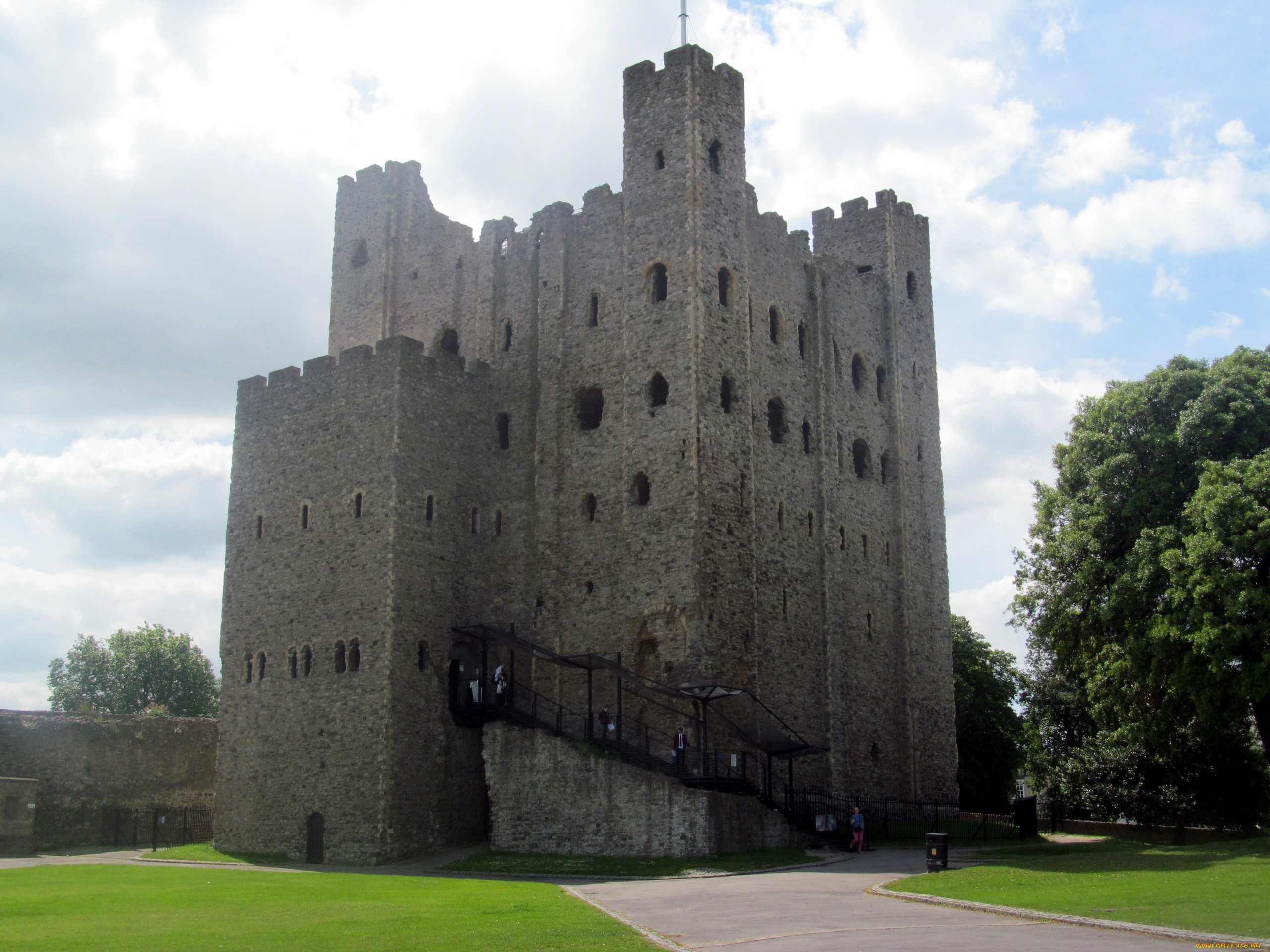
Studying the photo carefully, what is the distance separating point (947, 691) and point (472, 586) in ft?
54.0

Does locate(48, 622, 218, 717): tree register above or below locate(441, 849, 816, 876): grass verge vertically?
above

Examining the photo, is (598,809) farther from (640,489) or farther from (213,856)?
(213,856)

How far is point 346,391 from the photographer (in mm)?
30266

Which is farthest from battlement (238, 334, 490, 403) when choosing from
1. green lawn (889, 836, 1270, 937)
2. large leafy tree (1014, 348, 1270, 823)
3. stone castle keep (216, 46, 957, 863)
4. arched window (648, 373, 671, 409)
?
green lawn (889, 836, 1270, 937)

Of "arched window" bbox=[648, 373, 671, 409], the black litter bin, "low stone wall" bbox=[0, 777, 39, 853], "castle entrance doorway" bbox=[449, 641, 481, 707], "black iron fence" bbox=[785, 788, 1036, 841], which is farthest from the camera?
"arched window" bbox=[648, 373, 671, 409]

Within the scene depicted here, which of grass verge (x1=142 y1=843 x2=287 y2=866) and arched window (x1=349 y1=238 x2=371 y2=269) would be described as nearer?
grass verge (x1=142 y1=843 x2=287 y2=866)

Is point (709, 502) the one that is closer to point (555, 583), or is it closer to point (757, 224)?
point (555, 583)

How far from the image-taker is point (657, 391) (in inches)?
1207

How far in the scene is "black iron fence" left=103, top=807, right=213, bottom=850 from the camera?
32219 mm

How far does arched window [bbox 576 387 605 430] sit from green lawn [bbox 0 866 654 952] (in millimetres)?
14106

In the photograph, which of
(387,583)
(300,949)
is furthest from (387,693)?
(300,949)

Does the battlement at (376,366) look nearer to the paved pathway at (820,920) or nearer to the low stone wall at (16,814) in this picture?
the low stone wall at (16,814)

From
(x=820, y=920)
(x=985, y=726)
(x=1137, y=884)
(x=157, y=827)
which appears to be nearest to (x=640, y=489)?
(x=1137, y=884)

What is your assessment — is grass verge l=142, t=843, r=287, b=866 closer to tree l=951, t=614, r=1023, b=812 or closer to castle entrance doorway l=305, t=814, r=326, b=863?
castle entrance doorway l=305, t=814, r=326, b=863
